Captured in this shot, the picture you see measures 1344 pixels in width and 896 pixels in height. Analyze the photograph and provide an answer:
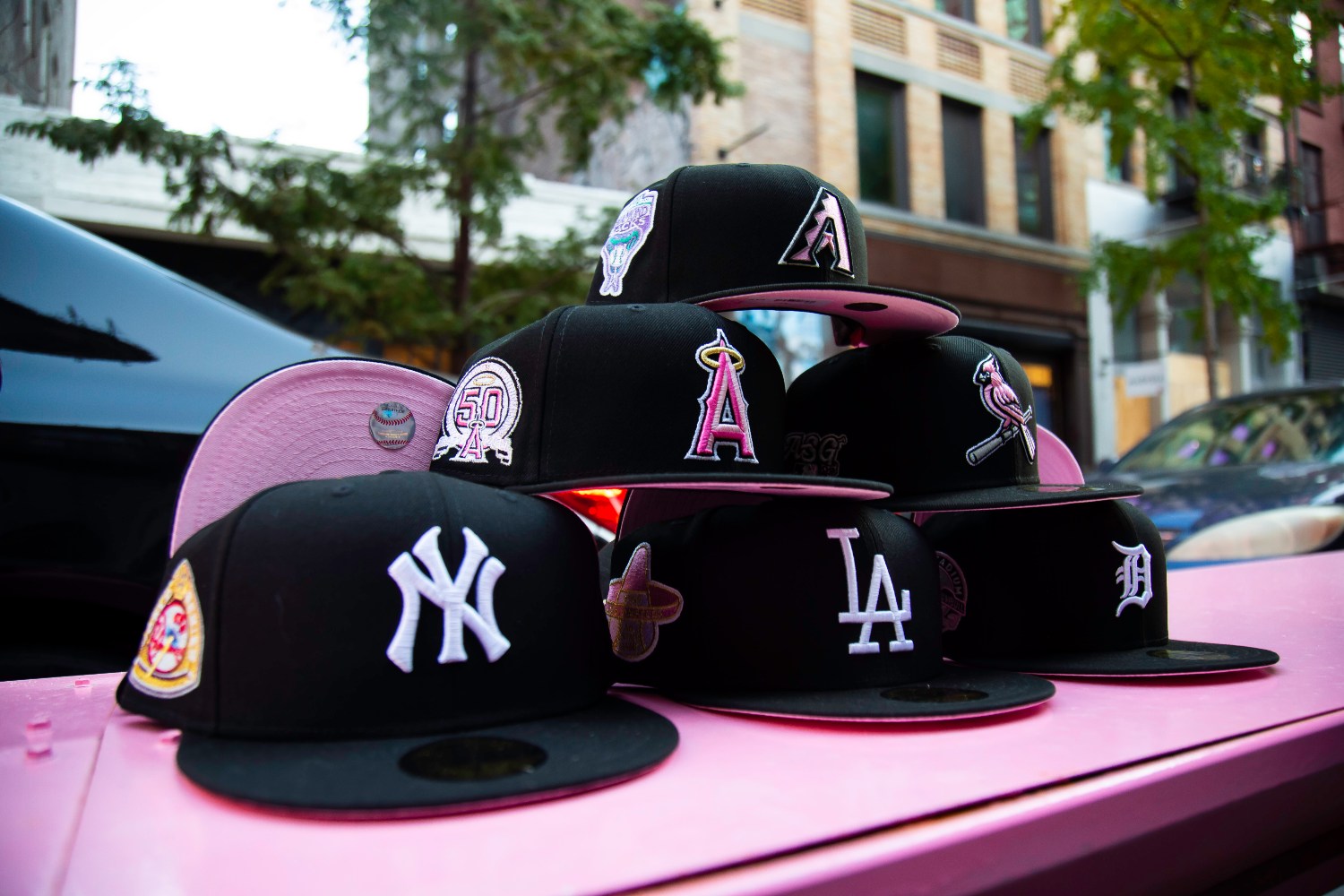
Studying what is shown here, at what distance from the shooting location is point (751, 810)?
0.63 m

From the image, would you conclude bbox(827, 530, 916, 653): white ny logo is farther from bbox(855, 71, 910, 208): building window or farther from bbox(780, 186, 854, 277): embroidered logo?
bbox(855, 71, 910, 208): building window

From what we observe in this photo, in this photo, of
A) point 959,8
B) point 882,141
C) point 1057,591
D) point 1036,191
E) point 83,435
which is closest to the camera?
point 1057,591

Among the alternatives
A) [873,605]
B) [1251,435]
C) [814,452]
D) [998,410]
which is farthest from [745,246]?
[1251,435]

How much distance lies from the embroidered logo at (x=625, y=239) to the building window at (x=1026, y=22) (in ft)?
33.4

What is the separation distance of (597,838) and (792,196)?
2.97 feet

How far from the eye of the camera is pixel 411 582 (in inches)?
30.6

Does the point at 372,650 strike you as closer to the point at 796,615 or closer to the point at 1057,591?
the point at 796,615

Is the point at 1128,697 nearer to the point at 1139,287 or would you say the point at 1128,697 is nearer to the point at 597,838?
the point at 597,838

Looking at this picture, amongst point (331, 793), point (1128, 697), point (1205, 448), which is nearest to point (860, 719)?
point (1128, 697)

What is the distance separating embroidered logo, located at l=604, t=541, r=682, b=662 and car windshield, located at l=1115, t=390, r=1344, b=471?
3.40 m

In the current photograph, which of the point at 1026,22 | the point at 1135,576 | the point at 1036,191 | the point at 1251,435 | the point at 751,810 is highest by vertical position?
the point at 1026,22

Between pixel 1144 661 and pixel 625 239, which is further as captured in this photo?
pixel 625 239

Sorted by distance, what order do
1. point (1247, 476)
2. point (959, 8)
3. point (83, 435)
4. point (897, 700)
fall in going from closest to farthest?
point (897, 700), point (83, 435), point (1247, 476), point (959, 8)

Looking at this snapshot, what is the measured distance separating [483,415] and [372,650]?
36 centimetres
